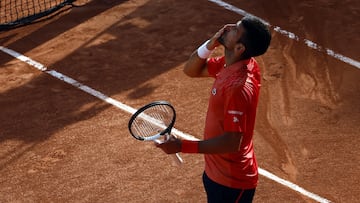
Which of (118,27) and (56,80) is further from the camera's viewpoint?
(118,27)

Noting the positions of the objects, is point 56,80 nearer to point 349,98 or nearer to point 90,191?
point 90,191

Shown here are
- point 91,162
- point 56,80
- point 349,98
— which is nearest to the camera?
point 91,162

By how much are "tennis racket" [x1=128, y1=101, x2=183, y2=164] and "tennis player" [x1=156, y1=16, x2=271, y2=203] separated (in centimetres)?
24

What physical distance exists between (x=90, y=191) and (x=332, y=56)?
537 cm

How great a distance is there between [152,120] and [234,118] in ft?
2.61

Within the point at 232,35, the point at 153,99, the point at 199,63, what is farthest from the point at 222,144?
the point at 153,99

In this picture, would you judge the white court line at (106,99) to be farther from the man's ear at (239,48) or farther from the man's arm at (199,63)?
the man's ear at (239,48)

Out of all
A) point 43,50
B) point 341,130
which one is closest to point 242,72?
point 341,130

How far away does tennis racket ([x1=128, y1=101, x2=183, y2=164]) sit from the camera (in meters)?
5.25

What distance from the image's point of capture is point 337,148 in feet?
28.6

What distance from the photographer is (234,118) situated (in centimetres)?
491

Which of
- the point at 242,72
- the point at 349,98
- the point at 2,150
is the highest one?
the point at 242,72

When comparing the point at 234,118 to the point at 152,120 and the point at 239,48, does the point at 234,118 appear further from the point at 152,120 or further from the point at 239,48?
the point at 152,120

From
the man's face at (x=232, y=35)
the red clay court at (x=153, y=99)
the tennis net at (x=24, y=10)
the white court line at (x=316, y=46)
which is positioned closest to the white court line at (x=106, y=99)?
the red clay court at (x=153, y=99)
